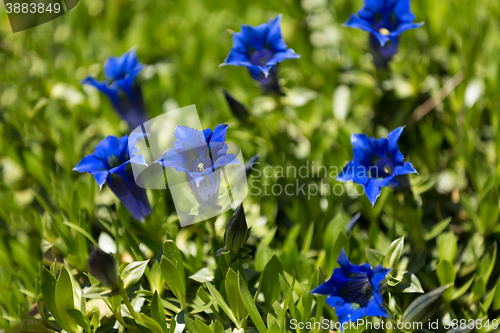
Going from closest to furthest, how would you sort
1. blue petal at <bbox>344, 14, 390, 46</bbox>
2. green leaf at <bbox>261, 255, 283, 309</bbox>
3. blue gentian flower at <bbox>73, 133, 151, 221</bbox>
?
blue gentian flower at <bbox>73, 133, 151, 221</bbox> → green leaf at <bbox>261, 255, 283, 309</bbox> → blue petal at <bbox>344, 14, 390, 46</bbox>

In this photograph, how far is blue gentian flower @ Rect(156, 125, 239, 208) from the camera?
1.15 m

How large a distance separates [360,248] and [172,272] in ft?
2.14

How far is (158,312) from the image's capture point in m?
1.27

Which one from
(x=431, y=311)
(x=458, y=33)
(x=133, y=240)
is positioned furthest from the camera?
(x=458, y=33)

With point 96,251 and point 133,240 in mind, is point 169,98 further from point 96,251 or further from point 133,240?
point 96,251

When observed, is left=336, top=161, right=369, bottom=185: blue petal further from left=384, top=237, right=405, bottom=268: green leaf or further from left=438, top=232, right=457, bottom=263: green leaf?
left=438, top=232, right=457, bottom=263: green leaf

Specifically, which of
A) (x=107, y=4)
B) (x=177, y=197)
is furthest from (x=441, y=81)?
(x=107, y=4)

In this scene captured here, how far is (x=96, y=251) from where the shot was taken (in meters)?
1.11

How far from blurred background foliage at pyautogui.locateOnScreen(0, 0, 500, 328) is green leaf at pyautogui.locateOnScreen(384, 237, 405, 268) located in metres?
0.07

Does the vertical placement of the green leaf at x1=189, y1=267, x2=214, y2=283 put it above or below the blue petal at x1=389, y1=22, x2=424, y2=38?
below

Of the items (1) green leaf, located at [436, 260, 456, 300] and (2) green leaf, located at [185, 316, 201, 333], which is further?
(1) green leaf, located at [436, 260, 456, 300]

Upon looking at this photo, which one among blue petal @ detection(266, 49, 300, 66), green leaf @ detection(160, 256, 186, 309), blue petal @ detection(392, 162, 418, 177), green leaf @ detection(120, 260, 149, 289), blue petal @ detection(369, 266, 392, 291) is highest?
blue petal @ detection(266, 49, 300, 66)

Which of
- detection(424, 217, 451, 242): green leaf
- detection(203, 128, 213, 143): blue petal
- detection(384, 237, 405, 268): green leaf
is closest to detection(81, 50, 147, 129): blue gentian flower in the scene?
detection(203, 128, 213, 143): blue petal

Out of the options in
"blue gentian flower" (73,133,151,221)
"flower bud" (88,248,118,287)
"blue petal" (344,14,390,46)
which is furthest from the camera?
"blue petal" (344,14,390,46)
